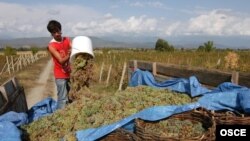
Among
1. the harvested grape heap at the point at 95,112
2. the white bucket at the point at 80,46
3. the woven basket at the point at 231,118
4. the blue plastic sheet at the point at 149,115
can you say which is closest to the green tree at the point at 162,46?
the white bucket at the point at 80,46

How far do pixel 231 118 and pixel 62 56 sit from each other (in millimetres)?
3435

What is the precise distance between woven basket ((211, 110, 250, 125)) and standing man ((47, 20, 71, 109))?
318 cm

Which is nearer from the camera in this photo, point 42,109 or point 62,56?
point 62,56

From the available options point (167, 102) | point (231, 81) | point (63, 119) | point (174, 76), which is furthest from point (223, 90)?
point (63, 119)

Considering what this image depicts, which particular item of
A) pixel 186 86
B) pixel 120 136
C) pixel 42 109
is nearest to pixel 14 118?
pixel 42 109

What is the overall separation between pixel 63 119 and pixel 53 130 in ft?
0.80

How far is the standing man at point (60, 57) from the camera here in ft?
20.5

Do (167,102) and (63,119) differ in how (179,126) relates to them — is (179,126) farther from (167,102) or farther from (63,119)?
(63,119)

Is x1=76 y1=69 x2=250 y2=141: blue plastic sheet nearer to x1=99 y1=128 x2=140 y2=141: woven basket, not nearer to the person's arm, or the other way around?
x1=99 y1=128 x2=140 y2=141: woven basket

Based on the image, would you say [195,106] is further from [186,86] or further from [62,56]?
[62,56]

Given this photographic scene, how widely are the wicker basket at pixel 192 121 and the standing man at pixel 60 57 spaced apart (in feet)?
9.24

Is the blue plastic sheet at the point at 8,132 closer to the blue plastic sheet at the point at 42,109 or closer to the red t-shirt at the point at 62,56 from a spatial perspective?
the red t-shirt at the point at 62,56

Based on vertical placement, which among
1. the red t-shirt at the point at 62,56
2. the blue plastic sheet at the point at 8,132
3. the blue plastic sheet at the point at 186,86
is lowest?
the blue plastic sheet at the point at 8,132

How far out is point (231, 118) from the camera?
13.7ft
